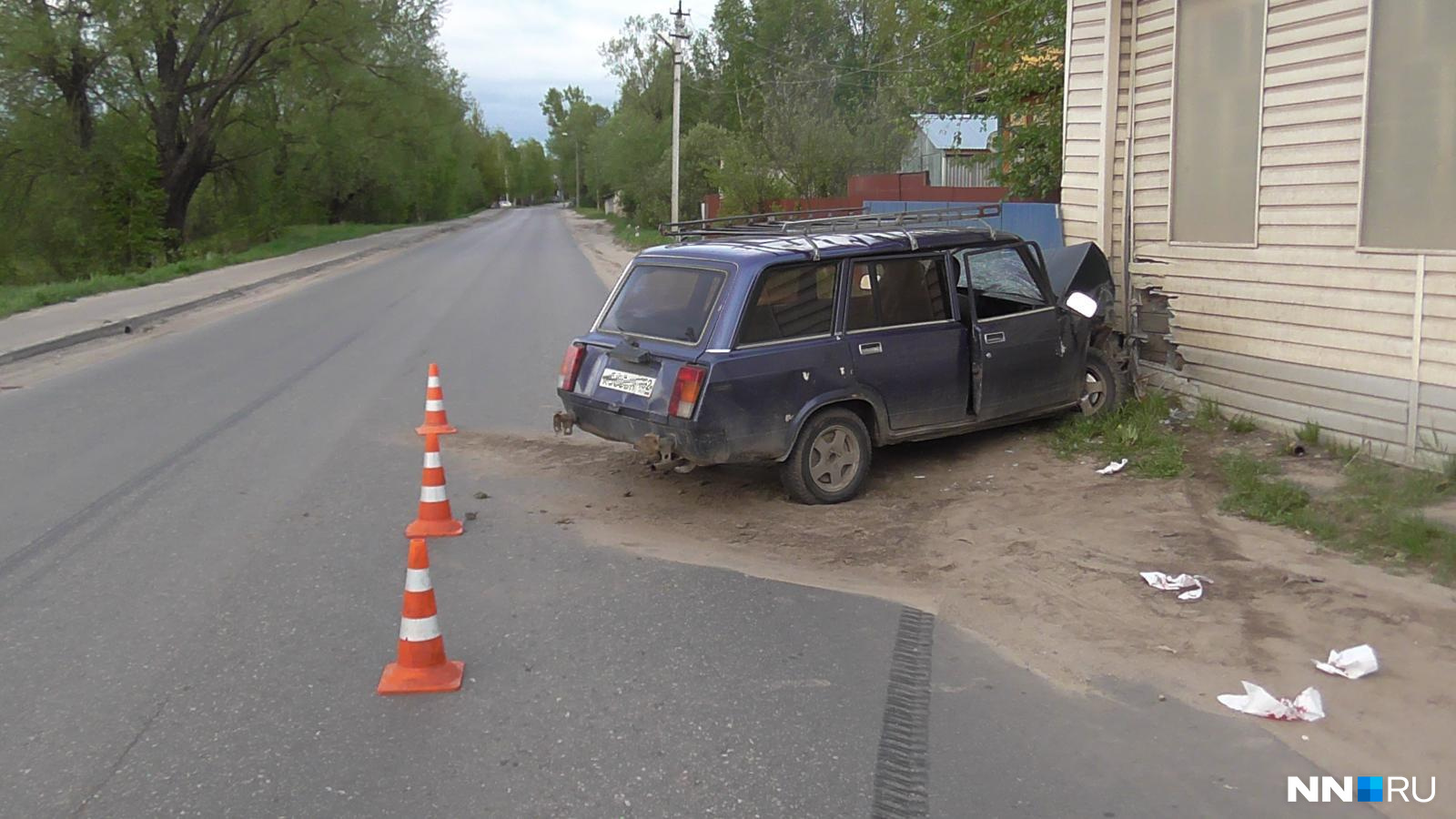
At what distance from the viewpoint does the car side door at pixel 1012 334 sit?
324 inches

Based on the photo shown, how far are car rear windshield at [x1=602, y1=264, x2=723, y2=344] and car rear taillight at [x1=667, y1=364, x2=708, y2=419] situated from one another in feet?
0.95

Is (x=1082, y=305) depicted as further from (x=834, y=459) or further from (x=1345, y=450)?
(x=834, y=459)

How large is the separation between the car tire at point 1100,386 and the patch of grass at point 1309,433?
4.49 feet

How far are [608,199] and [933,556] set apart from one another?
108 metres

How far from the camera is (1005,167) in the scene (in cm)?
1912

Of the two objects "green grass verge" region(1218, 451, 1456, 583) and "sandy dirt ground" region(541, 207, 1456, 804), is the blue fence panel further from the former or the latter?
"green grass verge" region(1218, 451, 1456, 583)

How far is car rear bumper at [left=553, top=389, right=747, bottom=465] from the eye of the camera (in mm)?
6922

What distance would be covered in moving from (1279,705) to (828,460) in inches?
134

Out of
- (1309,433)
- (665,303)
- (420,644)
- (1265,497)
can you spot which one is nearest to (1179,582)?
(1265,497)

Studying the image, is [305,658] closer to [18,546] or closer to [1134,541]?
[18,546]

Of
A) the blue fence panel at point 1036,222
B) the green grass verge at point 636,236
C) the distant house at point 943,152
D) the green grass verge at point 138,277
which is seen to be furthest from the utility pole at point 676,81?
the blue fence panel at point 1036,222

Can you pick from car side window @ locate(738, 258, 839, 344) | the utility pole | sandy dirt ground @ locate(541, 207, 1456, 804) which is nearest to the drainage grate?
sandy dirt ground @ locate(541, 207, 1456, 804)

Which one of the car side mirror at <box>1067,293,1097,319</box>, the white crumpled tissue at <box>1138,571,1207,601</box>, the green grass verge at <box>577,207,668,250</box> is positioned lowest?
the white crumpled tissue at <box>1138,571,1207,601</box>

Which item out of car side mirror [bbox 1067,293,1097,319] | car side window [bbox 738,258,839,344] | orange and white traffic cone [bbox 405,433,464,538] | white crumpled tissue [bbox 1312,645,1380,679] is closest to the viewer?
white crumpled tissue [bbox 1312,645,1380,679]
